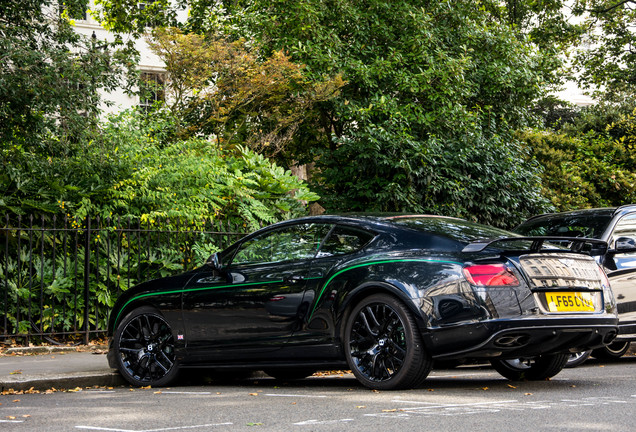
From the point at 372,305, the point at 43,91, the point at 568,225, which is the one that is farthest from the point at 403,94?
the point at 372,305

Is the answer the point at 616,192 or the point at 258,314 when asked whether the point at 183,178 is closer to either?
the point at 258,314

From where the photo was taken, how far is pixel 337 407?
586cm

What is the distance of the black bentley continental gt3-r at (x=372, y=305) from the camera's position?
6.29m

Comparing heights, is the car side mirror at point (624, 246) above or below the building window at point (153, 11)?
below

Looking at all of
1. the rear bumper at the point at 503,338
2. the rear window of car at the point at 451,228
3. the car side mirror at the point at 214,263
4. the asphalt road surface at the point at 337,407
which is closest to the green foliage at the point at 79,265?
the asphalt road surface at the point at 337,407

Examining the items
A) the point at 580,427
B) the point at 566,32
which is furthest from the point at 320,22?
the point at 580,427

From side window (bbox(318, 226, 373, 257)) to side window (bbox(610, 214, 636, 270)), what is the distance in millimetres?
3605

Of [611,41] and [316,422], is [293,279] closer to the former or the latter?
[316,422]

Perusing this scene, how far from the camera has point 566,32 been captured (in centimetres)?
2727

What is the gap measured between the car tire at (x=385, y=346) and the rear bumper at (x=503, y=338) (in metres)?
0.15

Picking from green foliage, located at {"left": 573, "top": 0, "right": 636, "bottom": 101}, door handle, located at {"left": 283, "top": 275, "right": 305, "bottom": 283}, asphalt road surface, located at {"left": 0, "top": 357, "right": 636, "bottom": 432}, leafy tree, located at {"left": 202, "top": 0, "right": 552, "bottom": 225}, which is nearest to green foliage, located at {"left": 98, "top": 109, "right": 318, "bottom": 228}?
leafy tree, located at {"left": 202, "top": 0, "right": 552, "bottom": 225}

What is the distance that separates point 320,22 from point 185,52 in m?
3.18

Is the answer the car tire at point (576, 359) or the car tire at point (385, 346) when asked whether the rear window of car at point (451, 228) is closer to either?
the car tire at point (385, 346)

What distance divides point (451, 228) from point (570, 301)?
1.11 meters
